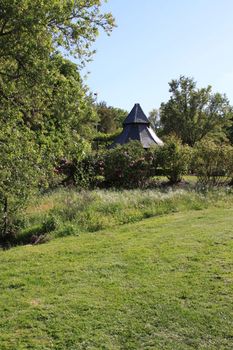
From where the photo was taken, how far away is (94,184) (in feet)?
52.6

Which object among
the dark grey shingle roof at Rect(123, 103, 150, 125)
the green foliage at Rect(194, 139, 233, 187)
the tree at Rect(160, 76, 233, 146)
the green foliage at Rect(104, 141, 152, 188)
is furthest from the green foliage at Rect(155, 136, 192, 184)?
the tree at Rect(160, 76, 233, 146)

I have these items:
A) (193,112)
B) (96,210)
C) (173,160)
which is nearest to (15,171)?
(96,210)

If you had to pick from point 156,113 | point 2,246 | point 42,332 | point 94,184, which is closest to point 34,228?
point 2,246

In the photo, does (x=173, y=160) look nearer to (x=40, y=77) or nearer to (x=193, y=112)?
(x=40, y=77)

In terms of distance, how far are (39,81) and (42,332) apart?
285 centimetres

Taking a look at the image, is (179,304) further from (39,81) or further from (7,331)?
(39,81)

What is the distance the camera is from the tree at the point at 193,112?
3981 cm

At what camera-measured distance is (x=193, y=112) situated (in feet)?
134

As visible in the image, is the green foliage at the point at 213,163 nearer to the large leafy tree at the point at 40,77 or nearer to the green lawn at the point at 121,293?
the green lawn at the point at 121,293

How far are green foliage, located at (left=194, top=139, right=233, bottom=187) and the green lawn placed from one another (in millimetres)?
7617

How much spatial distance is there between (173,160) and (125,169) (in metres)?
2.10

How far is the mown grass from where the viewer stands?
850 cm

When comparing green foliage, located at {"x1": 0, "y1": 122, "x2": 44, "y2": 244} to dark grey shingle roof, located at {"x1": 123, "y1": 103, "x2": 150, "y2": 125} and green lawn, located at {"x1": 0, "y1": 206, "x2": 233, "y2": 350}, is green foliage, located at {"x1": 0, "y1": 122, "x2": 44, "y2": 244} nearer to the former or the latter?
green lawn, located at {"x1": 0, "y1": 206, "x2": 233, "y2": 350}

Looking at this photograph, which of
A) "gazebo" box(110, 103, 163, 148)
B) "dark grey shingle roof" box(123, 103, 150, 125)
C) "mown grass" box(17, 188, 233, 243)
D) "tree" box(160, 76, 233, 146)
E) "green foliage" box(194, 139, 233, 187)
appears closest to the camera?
"mown grass" box(17, 188, 233, 243)
